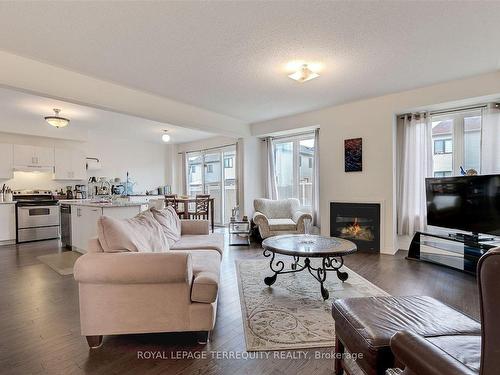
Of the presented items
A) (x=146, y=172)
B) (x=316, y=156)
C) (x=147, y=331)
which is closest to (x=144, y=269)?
(x=147, y=331)

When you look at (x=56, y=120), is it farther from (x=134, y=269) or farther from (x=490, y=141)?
(x=490, y=141)

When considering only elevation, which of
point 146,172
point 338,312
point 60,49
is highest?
point 60,49

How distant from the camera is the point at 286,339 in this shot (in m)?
2.01

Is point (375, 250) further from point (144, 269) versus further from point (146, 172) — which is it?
point (146, 172)

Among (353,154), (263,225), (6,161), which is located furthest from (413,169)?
(6,161)

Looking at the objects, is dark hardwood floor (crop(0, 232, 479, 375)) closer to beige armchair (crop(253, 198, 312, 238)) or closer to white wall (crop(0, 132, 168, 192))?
beige armchair (crop(253, 198, 312, 238))

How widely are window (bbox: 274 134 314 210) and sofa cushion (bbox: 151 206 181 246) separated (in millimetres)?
3234

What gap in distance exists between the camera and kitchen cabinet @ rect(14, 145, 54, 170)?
5.87 meters

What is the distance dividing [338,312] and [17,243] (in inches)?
265

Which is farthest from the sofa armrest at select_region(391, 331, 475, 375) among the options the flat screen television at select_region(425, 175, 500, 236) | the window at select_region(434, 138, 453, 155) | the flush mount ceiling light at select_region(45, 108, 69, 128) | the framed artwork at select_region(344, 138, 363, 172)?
the flush mount ceiling light at select_region(45, 108, 69, 128)

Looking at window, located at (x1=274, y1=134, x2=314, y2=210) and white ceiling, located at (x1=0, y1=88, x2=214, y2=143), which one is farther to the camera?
window, located at (x1=274, y1=134, x2=314, y2=210)

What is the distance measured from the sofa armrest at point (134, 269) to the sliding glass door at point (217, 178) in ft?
17.9

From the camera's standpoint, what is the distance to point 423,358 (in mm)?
866

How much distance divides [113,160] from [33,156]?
1836 mm
